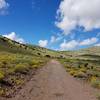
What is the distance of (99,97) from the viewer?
21391 mm

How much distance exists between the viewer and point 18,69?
126 feet

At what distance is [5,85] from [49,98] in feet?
21.1

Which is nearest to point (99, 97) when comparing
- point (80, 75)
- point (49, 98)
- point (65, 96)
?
point (65, 96)

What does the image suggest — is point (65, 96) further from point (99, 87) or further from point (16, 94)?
point (99, 87)

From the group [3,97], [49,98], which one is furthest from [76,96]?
[3,97]

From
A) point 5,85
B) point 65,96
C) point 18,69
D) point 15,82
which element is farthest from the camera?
point 18,69

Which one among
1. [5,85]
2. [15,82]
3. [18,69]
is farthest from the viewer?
[18,69]

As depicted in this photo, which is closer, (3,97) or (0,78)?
(3,97)

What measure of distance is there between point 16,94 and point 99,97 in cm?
713

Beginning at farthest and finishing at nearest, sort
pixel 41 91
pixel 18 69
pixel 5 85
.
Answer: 1. pixel 18 69
2. pixel 5 85
3. pixel 41 91

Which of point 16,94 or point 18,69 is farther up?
point 18,69

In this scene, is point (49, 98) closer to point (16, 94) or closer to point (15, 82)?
point (16, 94)

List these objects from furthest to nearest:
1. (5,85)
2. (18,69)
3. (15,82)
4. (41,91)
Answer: (18,69), (15,82), (5,85), (41,91)

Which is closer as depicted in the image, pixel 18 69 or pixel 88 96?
pixel 88 96
